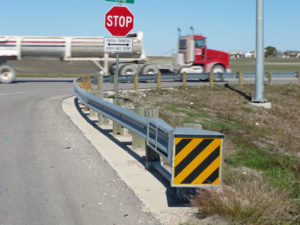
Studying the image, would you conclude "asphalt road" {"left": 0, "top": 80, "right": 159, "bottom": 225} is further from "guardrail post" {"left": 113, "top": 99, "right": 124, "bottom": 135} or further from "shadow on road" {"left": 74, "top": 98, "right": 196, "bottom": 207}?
"guardrail post" {"left": 113, "top": 99, "right": 124, "bottom": 135}

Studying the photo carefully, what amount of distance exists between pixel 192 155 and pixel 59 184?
6.92 ft

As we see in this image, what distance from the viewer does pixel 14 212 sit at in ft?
16.8

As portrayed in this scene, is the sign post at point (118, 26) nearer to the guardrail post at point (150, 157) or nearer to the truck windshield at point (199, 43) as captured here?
the guardrail post at point (150, 157)

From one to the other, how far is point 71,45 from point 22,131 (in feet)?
70.2

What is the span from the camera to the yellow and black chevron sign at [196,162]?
5074 millimetres

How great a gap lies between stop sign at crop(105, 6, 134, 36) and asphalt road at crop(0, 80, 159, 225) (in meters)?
2.67

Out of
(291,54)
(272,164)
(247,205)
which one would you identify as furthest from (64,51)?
(291,54)

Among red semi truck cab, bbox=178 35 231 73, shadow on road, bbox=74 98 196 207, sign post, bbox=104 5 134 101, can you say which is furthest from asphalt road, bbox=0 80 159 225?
red semi truck cab, bbox=178 35 231 73

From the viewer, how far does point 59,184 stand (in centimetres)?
625

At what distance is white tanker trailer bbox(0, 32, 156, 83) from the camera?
30406mm

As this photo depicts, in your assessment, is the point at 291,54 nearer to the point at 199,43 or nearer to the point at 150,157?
the point at 199,43

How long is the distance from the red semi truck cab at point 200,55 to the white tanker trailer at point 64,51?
2.98 metres

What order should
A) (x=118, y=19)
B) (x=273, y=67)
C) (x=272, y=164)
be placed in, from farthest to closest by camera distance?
(x=273, y=67)
(x=118, y=19)
(x=272, y=164)

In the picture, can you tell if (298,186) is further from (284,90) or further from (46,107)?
(284,90)
